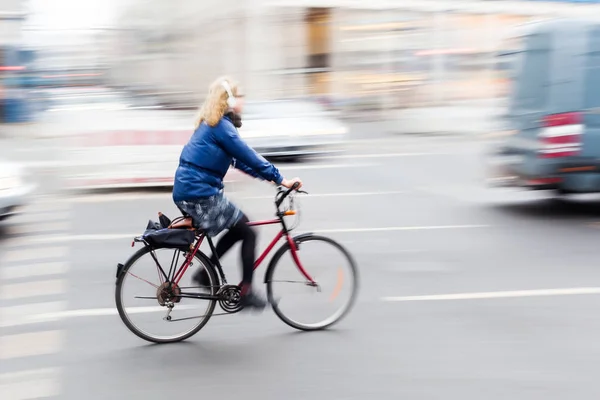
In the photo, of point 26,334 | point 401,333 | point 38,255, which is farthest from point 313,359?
point 38,255

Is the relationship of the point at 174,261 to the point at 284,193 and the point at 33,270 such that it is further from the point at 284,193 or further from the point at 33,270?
the point at 33,270

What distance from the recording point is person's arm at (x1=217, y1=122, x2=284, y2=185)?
5.23 metres

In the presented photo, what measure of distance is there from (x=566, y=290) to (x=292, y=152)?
10086 mm

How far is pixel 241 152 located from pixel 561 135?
532 centimetres

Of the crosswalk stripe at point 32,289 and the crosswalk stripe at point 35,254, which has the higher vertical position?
the crosswalk stripe at point 32,289

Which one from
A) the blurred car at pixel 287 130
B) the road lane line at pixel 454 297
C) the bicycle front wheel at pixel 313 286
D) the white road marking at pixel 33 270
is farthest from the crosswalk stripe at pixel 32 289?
the blurred car at pixel 287 130

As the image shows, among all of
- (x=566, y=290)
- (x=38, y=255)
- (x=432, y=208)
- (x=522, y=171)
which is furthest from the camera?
(x=432, y=208)

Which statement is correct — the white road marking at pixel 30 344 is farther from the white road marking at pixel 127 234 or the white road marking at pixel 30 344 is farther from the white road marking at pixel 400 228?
the white road marking at pixel 400 228

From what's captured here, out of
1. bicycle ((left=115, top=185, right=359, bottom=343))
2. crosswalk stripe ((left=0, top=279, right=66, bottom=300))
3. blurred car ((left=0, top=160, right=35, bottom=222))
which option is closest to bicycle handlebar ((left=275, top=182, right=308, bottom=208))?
bicycle ((left=115, top=185, right=359, bottom=343))

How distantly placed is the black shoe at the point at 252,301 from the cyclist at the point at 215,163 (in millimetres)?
415

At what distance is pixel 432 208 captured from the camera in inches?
423

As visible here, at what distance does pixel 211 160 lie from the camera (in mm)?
5273

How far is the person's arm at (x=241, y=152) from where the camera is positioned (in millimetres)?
5227

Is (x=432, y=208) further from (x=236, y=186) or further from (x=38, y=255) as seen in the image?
(x=38, y=255)
